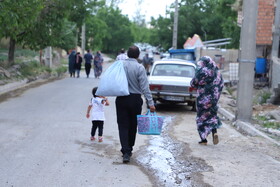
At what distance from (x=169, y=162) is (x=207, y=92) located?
1951 mm

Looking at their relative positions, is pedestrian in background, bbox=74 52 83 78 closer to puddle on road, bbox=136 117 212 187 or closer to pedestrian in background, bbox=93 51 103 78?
pedestrian in background, bbox=93 51 103 78

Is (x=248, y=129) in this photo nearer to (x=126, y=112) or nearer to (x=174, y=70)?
(x=174, y=70)

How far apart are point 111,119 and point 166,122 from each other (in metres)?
1.47

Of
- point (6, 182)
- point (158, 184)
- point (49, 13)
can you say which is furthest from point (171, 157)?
point (49, 13)

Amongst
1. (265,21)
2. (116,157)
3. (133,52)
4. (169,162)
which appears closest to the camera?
(133,52)

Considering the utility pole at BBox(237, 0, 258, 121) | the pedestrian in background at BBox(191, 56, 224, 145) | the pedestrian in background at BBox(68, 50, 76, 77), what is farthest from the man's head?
the pedestrian in background at BBox(68, 50, 76, 77)

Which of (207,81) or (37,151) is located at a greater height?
(207,81)

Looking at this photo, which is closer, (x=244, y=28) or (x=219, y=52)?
(x=244, y=28)

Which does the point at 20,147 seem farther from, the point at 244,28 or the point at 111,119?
the point at 244,28

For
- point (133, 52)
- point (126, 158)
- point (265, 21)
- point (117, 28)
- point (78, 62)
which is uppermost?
point (117, 28)

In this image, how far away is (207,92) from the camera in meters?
8.99

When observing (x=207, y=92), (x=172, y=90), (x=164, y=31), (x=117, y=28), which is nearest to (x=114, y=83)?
(x=207, y=92)

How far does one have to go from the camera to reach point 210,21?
51.3m

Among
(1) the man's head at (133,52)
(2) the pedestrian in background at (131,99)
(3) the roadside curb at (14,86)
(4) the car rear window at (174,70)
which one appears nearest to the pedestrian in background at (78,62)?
(3) the roadside curb at (14,86)
